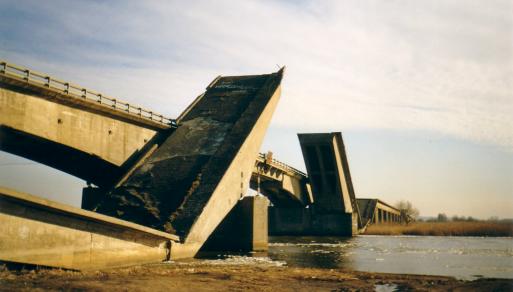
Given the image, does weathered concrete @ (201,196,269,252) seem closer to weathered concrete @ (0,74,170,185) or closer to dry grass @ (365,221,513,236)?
weathered concrete @ (0,74,170,185)

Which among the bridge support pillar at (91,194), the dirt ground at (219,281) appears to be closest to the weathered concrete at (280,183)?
the bridge support pillar at (91,194)

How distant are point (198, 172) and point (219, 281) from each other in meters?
13.8

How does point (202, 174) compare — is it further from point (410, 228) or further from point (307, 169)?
point (410, 228)

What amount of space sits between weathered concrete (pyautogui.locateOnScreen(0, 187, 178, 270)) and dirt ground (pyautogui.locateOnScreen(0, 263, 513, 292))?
0.67 meters

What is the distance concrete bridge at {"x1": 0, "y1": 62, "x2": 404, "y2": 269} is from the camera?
57.2 ft

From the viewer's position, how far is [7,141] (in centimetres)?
2625

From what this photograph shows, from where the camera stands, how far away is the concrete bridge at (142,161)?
17.4 metres

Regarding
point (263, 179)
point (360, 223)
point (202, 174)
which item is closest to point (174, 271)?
point (202, 174)

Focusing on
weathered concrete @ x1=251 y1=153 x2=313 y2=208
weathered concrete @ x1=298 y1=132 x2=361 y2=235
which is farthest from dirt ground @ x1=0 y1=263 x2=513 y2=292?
weathered concrete @ x1=298 y1=132 x2=361 y2=235

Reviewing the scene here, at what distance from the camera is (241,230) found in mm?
29812

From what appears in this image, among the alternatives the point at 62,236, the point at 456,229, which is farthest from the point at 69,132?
the point at 456,229

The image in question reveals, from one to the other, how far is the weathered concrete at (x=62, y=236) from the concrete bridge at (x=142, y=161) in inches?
1.6

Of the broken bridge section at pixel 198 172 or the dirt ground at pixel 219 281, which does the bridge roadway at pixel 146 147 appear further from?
the dirt ground at pixel 219 281

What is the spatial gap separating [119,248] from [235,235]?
39.1 feet
